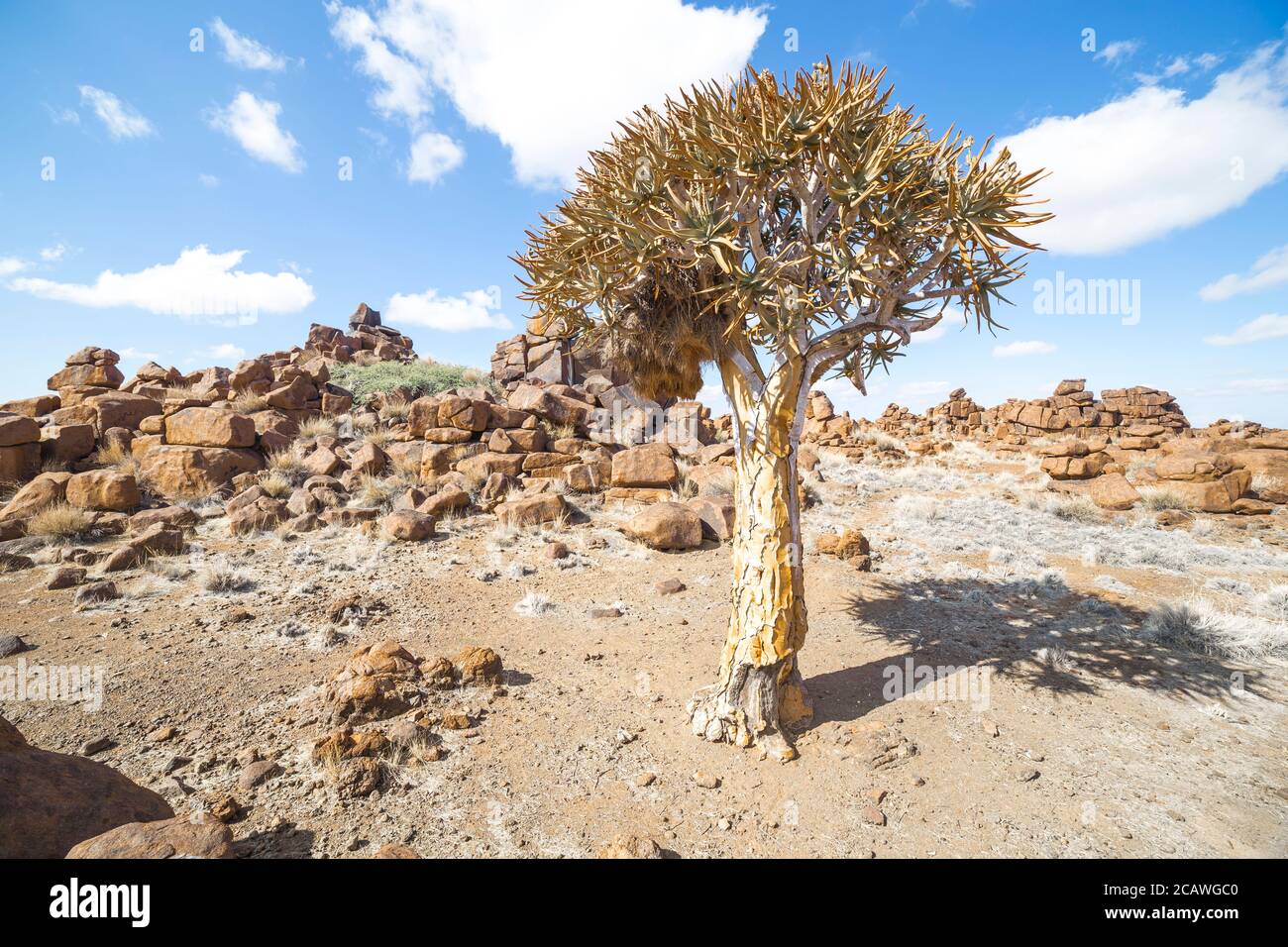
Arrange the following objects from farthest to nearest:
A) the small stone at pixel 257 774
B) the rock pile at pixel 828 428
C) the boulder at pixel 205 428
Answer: the rock pile at pixel 828 428
the boulder at pixel 205 428
the small stone at pixel 257 774

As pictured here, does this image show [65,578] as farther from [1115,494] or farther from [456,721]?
[1115,494]

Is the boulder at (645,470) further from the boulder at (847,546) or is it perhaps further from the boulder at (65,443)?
the boulder at (65,443)

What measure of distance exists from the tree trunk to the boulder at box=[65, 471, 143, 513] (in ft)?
39.8

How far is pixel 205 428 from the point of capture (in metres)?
12.9

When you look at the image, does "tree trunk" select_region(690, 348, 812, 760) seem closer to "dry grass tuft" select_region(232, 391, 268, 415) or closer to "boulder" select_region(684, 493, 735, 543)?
"boulder" select_region(684, 493, 735, 543)

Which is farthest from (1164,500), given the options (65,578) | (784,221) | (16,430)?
(16,430)

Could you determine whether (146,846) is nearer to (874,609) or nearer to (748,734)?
(748,734)

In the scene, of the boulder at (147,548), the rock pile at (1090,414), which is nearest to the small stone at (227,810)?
the boulder at (147,548)

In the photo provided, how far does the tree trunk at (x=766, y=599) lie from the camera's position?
466cm

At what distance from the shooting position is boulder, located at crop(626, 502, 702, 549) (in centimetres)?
978

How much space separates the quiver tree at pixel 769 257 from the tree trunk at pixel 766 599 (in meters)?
0.02

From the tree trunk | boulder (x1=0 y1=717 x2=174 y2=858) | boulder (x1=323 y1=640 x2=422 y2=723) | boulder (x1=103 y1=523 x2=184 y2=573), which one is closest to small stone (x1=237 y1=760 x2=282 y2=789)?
boulder (x1=323 y1=640 x2=422 y2=723)

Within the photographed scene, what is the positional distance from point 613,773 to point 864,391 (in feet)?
15.5
